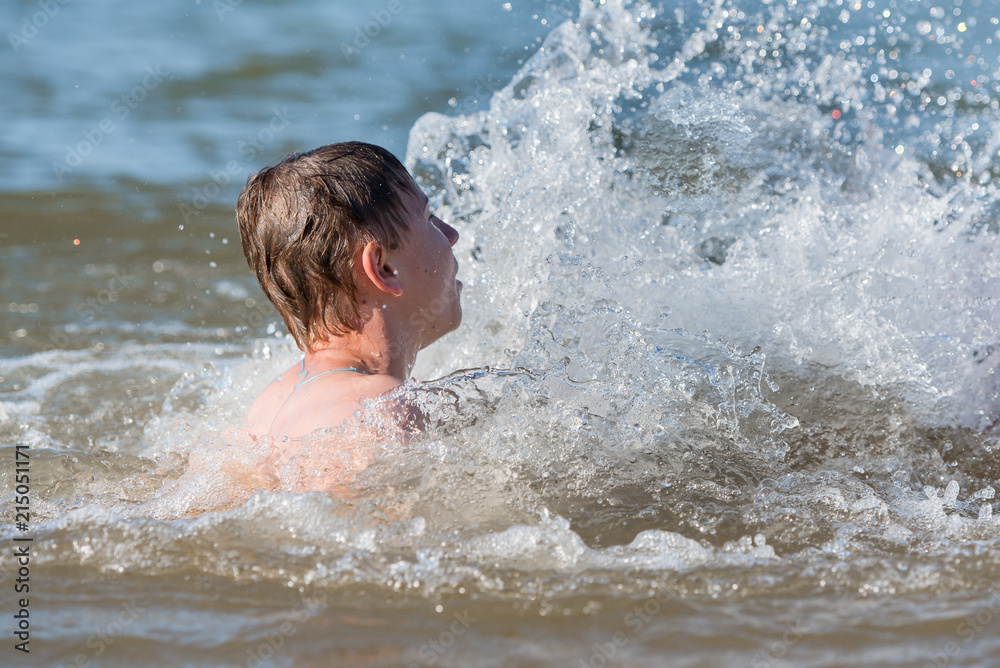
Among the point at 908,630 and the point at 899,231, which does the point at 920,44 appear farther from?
the point at 908,630

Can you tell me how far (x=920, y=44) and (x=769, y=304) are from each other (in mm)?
6704

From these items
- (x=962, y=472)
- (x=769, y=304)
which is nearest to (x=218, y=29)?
(x=769, y=304)

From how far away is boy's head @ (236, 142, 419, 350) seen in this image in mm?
2584

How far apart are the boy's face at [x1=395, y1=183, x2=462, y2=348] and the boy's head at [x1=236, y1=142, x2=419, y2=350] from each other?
0.04 m
